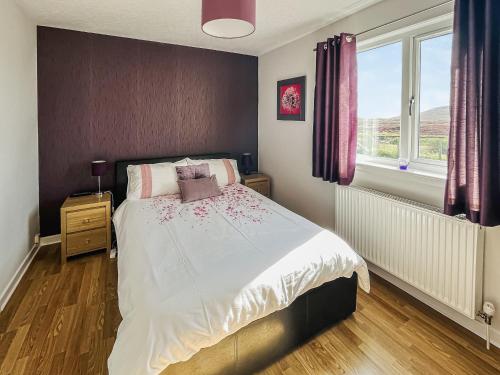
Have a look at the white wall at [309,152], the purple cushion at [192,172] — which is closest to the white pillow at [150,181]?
the purple cushion at [192,172]

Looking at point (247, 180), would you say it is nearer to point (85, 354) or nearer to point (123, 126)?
point (123, 126)

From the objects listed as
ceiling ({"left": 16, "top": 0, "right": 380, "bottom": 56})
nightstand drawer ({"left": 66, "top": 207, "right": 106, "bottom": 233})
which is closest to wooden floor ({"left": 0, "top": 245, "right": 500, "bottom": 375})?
nightstand drawer ({"left": 66, "top": 207, "right": 106, "bottom": 233})

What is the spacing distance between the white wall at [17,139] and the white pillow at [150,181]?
89 cm

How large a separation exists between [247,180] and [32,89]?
2466mm

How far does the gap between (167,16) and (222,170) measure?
5.41 ft

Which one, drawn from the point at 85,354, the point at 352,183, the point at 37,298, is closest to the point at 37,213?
the point at 37,298

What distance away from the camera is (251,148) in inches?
167

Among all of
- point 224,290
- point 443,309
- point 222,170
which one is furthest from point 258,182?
point 224,290

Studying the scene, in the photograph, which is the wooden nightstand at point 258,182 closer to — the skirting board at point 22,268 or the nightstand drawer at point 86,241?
the nightstand drawer at point 86,241

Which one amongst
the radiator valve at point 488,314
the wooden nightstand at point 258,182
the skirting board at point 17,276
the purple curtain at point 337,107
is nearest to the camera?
the radiator valve at point 488,314

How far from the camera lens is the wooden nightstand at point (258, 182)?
3834mm

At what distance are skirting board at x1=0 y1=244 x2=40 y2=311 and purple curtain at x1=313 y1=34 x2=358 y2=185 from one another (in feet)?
9.16

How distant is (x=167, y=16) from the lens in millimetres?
2660

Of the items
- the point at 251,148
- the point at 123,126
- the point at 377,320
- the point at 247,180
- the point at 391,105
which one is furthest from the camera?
the point at 251,148
